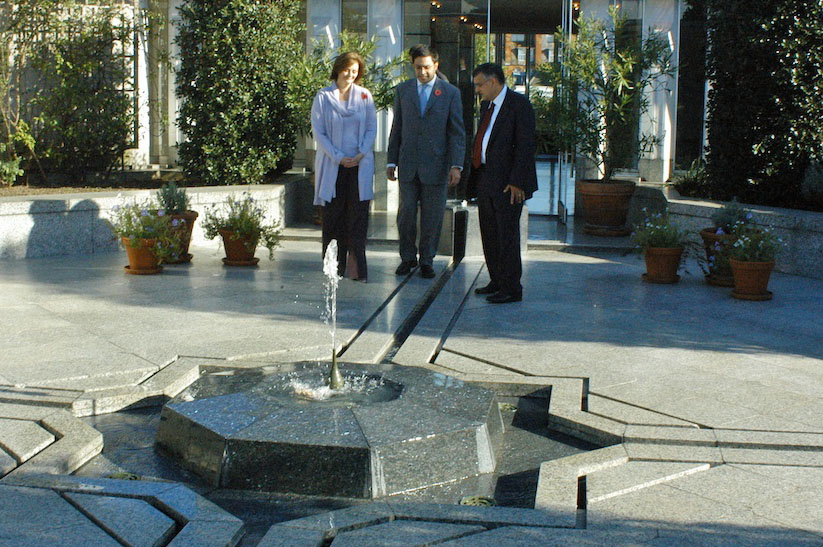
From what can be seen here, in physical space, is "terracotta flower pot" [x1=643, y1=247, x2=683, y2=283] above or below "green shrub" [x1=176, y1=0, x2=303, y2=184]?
below

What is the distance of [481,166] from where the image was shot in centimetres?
816

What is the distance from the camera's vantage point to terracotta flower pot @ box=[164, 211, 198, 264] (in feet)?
30.9

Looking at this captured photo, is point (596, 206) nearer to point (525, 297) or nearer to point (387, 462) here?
point (525, 297)

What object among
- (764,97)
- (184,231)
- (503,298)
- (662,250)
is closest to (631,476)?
(503,298)

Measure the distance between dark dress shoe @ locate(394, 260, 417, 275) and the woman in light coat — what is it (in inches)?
16.6

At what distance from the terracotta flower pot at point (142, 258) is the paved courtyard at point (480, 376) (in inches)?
7.6

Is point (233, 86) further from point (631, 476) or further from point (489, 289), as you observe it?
point (631, 476)

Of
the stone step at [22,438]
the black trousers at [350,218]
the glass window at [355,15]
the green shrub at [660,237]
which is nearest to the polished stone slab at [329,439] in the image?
the stone step at [22,438]

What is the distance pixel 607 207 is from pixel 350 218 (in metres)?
4.25

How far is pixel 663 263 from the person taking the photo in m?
8.96

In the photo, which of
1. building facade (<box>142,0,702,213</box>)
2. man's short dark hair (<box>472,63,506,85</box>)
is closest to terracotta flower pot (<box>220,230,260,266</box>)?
man's short dark hair (<box>472,63,506,85</box>)

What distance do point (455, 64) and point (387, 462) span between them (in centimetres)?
1062

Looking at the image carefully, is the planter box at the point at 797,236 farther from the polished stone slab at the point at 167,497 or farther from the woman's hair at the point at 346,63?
the polished stone slab at the point at 167,497

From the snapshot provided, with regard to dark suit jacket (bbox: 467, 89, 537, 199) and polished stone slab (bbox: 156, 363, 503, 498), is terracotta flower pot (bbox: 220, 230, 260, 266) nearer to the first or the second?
dark suit jacket (bbox: 467, 89, 537, 199)
